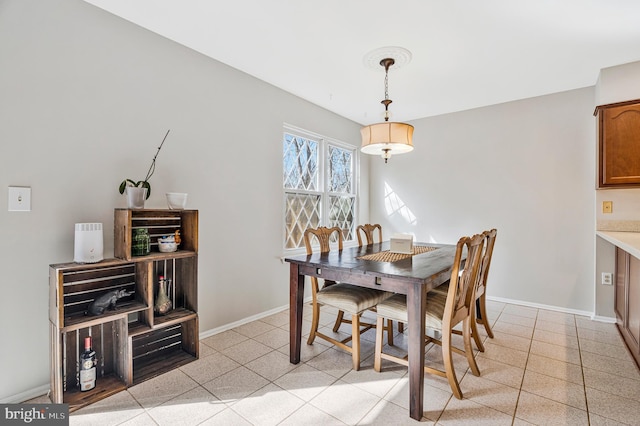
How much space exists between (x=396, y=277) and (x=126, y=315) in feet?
5.60

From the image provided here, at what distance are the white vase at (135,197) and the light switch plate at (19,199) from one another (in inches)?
19.4

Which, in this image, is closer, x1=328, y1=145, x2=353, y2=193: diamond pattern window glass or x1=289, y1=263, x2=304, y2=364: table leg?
x1=289, y1=263, x2=304, y2=364: table leg

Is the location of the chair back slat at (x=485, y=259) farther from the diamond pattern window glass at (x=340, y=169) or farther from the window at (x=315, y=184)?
the diamond pattern window glass at (x=340, y=169)

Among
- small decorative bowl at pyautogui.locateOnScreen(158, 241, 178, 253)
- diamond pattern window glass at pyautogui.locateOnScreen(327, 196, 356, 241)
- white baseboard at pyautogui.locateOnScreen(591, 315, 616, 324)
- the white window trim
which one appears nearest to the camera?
small decorative bowl at pyautogui.locateOnScreen(158, 241, 178, 253)

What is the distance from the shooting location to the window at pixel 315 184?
3.58m

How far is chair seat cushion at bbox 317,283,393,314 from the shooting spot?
220 cm

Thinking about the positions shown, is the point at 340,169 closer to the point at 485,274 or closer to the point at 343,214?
the point at 343,214

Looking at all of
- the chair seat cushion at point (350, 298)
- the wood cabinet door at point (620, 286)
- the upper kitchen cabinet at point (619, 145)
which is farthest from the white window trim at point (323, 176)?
the wood cabinet door at point (620, 286)

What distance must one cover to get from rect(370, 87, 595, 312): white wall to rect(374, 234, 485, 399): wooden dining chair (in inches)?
77.8

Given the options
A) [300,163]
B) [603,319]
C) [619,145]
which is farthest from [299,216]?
[603,319]

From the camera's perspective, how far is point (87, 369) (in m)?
1.85

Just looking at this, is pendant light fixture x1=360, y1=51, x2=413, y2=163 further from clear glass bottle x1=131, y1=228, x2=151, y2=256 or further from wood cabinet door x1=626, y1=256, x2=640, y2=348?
wood cabinet door x1=626, y1=256, x2=640, y2=348

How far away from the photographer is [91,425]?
62.2 inches

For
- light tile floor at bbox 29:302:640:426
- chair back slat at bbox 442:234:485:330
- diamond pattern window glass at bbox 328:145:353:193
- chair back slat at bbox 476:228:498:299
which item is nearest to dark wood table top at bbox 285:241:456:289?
chair back slat at bbox 442:234:485:330
